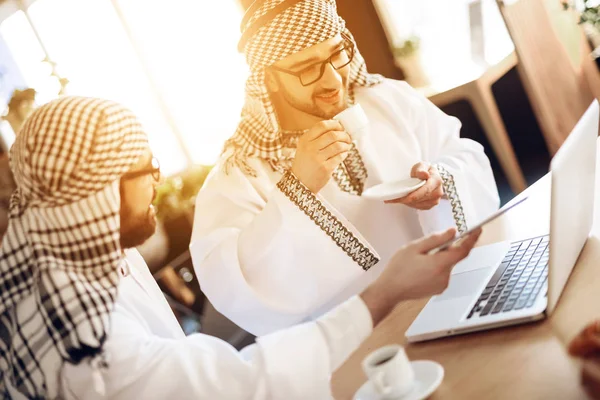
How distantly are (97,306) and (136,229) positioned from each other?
0.20m

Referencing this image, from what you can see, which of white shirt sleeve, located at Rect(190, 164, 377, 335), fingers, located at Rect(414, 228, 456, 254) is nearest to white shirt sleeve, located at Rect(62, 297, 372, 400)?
fingers, located at Rect(414, 228, 456, 254)

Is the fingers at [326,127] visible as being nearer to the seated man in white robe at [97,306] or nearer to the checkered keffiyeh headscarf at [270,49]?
the checkered keffiyeh headscarf at [270,49]

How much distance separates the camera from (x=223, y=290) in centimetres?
176

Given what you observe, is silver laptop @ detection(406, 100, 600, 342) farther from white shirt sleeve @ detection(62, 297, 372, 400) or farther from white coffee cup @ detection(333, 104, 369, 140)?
white coffee cup @ detection(333, 104, 369, 140)

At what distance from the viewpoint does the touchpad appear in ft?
4.33

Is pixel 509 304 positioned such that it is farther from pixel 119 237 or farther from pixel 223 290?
pixel 223 290

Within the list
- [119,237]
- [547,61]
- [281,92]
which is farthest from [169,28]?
[119,237]

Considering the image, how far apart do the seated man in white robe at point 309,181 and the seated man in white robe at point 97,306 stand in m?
0.58

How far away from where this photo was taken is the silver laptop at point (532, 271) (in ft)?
3.40

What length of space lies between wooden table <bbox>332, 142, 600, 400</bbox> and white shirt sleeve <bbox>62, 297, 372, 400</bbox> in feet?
0.28

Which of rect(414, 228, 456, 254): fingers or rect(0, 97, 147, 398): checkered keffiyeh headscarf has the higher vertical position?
rect(0, 97, 147, 398): checkered keffiyeh headscarf

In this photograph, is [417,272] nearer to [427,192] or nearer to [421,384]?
[421,384]

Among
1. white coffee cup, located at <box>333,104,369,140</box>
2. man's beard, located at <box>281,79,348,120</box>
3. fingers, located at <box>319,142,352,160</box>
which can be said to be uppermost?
man's beard, located at <box>281,79,348,120</box>

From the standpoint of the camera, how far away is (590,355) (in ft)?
2.52
